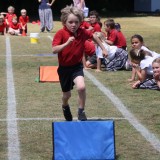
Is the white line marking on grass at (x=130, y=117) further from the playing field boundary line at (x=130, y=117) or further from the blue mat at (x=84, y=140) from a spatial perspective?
the blue mat at (x=84, y=140)

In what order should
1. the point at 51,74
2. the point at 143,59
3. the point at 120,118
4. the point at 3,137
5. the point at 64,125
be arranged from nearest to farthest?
the point at 64,125
the point at 3,137
the point at 120,118
the point at 143,59
the point at 51,74

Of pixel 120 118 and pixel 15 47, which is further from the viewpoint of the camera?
pixel 15 47

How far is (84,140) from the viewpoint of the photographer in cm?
568

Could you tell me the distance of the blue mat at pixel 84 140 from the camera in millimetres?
5609

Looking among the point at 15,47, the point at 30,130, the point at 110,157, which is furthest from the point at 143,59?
the point at 15,47

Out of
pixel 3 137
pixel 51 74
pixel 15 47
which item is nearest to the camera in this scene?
pixel 3 137

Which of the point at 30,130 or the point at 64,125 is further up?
the point at 64,125

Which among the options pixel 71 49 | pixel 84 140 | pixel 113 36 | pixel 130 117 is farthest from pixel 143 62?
pixel 84 140

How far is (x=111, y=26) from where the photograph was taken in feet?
44.1

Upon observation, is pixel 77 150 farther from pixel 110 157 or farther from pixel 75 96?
pixel 75 96

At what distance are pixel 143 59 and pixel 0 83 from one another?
291cm

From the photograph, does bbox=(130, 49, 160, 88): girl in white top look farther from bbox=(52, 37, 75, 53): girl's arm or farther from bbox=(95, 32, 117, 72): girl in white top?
bbox=(52, 37, 75, 53): girl's arm

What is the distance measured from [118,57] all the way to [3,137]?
A: 6.77 m

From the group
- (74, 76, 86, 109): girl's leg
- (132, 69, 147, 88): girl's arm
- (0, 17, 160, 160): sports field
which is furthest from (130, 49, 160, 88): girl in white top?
(74, 76, 86, 109): girl's leg
